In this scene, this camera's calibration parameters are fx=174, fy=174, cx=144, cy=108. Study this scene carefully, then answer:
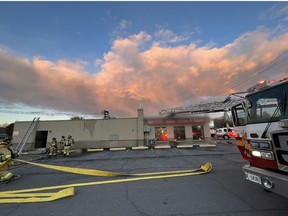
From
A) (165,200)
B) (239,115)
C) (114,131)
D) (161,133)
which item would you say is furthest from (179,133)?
(165,200)

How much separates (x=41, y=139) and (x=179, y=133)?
20.6m

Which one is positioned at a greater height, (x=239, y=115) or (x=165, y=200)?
(x=239, y=115)

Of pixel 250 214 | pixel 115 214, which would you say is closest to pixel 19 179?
pixel 115 214

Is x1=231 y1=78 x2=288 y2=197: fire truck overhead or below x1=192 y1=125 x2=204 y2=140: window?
below

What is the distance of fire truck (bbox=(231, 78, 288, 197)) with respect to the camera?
314 cm

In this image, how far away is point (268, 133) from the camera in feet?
11.5

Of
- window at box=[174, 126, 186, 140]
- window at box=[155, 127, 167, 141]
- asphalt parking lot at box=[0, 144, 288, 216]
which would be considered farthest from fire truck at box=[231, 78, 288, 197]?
window at box=[174, 126, 186, 140]

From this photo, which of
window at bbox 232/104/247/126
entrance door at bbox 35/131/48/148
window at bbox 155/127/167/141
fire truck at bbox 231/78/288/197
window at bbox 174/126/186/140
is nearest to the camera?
fire truck at bbox 231/78/288/197

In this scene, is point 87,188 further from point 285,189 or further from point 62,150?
point 62,150

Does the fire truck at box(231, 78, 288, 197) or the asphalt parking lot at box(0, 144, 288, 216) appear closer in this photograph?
the fire truck at box(231, 78, 288, 197)

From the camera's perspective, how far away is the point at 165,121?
26.0 meters

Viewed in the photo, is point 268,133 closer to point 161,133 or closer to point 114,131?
point 114,131

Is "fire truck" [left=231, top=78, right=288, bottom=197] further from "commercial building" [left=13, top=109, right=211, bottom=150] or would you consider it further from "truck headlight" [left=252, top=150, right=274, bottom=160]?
"commercial building" [left=13, top=109, right=211, bottom=150]

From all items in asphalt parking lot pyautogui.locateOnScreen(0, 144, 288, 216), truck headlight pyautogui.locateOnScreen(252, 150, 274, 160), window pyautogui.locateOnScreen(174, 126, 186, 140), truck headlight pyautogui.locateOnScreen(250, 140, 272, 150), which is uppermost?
window pyautogui.locateOnScreen(174, 126, 186, 140)
